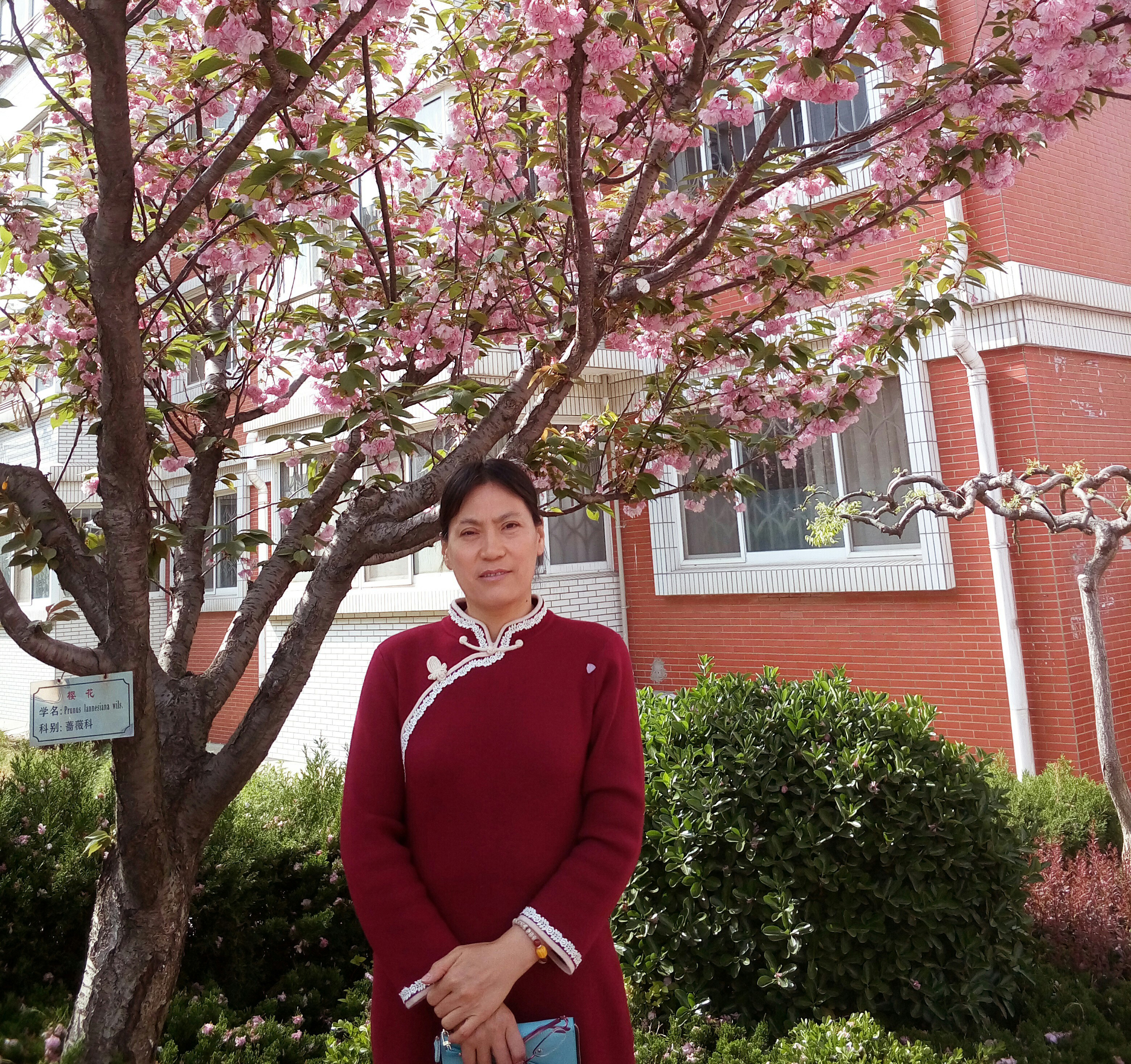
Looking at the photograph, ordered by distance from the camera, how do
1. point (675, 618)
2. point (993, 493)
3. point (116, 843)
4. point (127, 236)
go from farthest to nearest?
point (675, 618) → point (993, 493) → point (116, 843) → point (127, 236)

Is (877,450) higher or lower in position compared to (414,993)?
higher

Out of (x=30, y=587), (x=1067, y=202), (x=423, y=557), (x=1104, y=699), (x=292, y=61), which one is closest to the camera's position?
(x=292, y=61)

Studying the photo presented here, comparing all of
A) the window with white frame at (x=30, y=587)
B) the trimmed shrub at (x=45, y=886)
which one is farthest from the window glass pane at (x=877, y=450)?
the window with white frame at (x=30, y=587)

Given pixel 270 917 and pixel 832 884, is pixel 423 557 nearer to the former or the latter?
pixel 270 917

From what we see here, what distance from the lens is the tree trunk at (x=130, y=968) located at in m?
2.50

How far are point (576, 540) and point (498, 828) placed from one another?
771 centimetres

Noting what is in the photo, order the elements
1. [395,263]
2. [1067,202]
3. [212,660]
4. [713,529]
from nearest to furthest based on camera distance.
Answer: [395,263] → [1067,202] → [713,529] → [212,660]

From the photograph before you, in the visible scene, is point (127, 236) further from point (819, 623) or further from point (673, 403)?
point (819, 623)

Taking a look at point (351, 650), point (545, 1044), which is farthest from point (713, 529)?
point (545, 1044)

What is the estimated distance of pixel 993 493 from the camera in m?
6.77

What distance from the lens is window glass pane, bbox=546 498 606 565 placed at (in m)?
9.22

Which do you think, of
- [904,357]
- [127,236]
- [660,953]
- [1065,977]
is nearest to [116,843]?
[127,236]

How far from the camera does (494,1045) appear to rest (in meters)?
1.59

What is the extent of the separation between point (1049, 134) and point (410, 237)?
2.71 m
